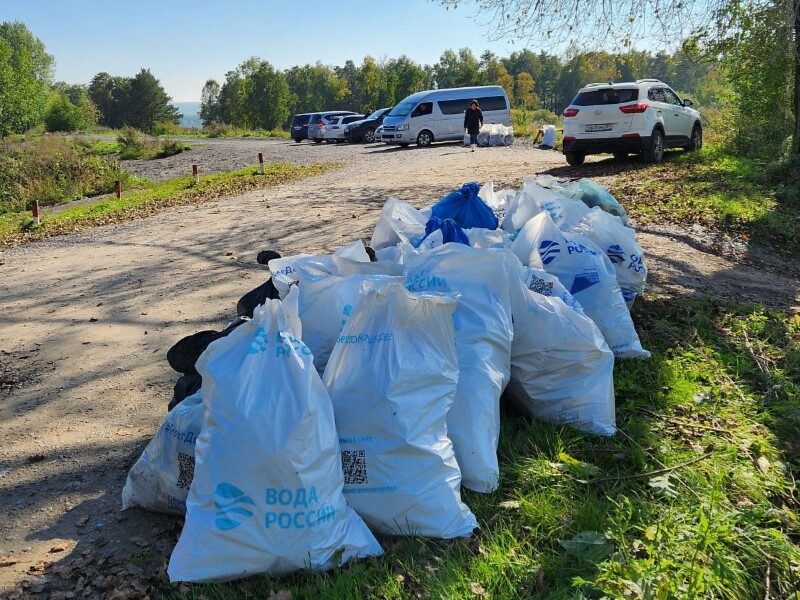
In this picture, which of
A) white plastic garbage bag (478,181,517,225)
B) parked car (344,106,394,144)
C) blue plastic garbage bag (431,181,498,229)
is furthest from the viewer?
parked car (344,106,394,144)

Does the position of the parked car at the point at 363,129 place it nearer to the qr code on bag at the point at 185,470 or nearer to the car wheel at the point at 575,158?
the car wheel at the point at 575,158

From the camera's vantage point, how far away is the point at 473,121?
24141 millimetres

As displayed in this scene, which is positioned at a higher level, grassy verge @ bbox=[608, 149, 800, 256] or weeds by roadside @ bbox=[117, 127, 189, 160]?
weeds by roadside @ bbox=[117, 127, 189, 160]

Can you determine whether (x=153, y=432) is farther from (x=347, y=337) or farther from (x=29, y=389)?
(x=347, y=337)

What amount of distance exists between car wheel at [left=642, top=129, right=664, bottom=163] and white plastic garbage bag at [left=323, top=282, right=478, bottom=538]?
42.3ft

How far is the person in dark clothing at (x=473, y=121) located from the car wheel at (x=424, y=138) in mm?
2656

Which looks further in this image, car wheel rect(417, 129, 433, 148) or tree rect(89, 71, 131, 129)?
tree rect(89, 71, 131, 129)

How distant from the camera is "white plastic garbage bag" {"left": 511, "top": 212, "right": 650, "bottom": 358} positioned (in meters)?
4.19

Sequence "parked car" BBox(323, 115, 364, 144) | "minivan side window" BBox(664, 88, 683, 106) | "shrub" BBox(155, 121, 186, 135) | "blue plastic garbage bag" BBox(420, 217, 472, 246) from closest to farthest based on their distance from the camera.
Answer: "blue plastic garbage bag" BBox(420, 217, 472, 246)
"minivan side window" BBox(664, 88, 683, 106)
"parked car" BBox(323, 115, 364, 144)
"shrub" BBox(155, 121, 186, 135)

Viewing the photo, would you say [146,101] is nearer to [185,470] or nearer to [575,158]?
[575,158]

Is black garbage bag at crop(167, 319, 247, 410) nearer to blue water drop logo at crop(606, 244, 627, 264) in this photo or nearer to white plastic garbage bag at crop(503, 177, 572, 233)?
white plastic garbage bag at crop(503, 177, 572, 233)

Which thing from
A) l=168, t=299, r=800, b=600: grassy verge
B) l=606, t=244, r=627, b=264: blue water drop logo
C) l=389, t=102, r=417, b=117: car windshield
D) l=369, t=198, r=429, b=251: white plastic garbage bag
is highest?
l=389, t=102, r=417, b=117: car windshield

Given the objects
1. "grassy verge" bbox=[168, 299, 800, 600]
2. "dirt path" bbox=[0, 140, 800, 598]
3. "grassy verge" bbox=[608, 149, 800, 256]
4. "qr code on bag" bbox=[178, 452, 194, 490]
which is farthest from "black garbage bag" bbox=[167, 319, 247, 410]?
"grassy verge" bbox=[608, 149, 800, 256]

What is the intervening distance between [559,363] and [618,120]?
11.8m
